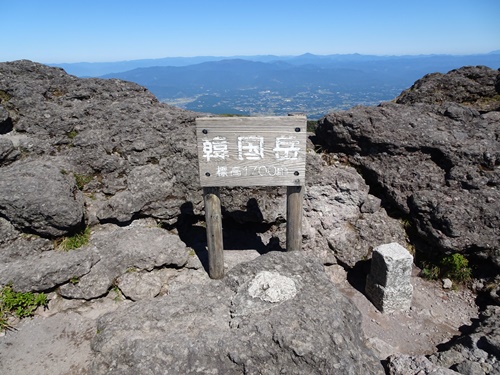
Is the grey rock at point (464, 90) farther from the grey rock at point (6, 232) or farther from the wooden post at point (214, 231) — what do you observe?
the grey rock at point (6, 232)

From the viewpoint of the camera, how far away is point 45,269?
6.10 metres

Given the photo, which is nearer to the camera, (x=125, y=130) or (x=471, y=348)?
(x=471, y=348)

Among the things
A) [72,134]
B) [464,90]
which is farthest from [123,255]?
[464,90]

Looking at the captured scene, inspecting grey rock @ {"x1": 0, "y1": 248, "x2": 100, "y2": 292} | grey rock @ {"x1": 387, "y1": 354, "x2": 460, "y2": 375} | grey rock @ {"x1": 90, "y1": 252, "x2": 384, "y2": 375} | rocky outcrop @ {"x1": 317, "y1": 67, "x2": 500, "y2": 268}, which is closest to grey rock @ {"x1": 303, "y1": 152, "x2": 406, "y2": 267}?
rocky outcrop @ {"x1": 317, "y1": 67, "x2": 500, "y2": 268}

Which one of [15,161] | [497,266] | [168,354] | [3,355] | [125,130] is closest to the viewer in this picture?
[168,354]

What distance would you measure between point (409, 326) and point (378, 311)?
0.61m

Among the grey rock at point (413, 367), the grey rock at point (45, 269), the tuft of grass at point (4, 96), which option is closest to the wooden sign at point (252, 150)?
the grey rock at point (45, 269)

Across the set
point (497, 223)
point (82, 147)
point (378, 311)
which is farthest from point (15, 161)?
point (497, 223)

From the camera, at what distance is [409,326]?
21.4ft

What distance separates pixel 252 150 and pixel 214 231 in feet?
5.84

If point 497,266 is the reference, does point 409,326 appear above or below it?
below

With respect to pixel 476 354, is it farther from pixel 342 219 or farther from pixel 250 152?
pixel 250 152

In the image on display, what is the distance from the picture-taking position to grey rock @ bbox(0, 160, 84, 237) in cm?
656

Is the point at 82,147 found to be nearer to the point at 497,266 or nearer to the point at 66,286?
the point at 66,286
